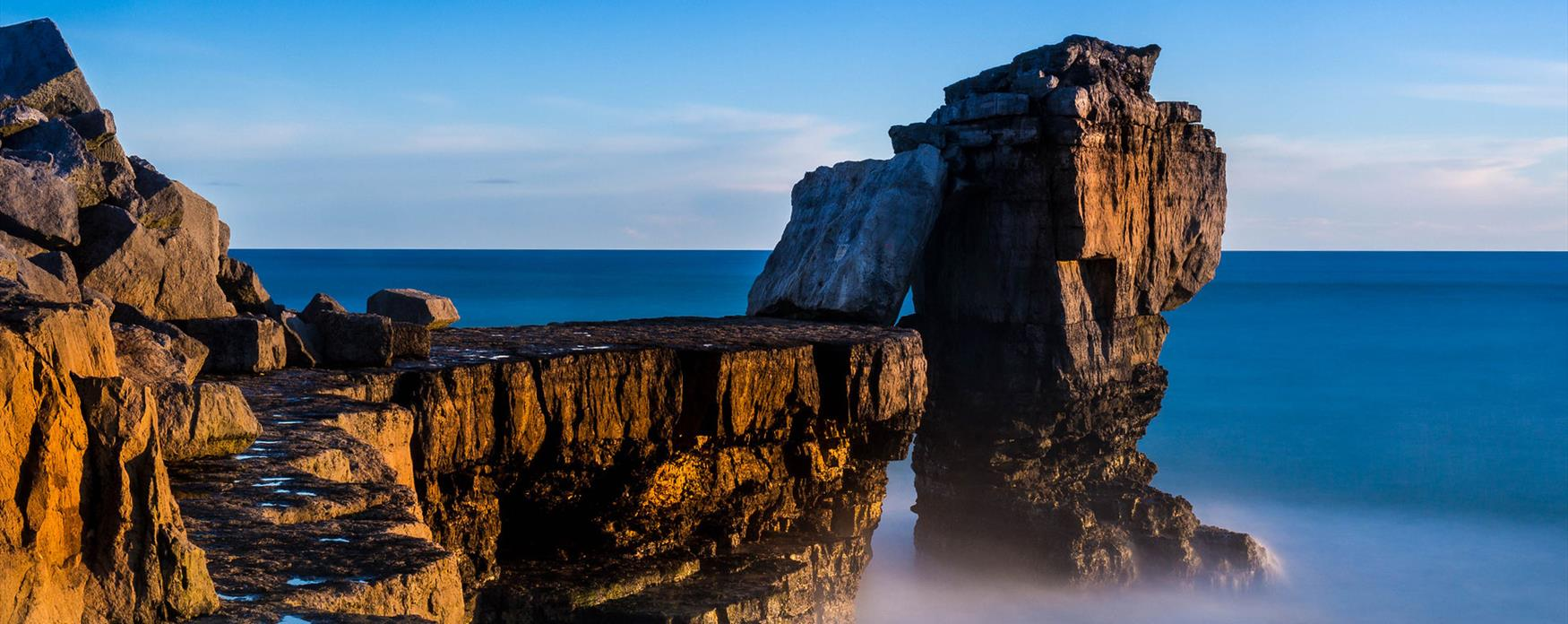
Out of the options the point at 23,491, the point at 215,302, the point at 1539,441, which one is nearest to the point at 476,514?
the point at 215,302

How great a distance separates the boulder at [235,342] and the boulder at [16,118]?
2.52 meters

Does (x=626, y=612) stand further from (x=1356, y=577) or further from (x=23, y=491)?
(x=1356, y=577)

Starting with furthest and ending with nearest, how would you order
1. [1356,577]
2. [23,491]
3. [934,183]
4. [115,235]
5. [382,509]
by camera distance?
[1356,577], [934,183], [115,235], [382,509], [23,491]

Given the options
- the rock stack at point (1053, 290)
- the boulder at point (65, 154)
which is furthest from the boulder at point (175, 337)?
the rock stack at point (1053, 290)

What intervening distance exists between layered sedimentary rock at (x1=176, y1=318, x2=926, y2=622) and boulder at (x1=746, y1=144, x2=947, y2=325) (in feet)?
3.99

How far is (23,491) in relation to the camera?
3.70m

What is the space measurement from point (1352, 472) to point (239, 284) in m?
27.6

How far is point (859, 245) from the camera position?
1741 cm

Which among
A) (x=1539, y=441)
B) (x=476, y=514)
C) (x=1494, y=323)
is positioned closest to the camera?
(x=476, y=514)

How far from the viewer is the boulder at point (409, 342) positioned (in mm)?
10758

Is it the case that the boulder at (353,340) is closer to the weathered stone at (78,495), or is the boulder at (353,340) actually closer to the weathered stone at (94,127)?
the weathered stone at (94,127)

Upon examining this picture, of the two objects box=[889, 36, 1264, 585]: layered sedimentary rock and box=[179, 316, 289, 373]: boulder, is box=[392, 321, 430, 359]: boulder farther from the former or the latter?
box=[889, 36, 1264, 585]: layered sedimentary rock

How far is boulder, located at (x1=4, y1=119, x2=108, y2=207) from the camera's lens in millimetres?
10070

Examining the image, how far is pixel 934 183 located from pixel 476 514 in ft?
28.6
